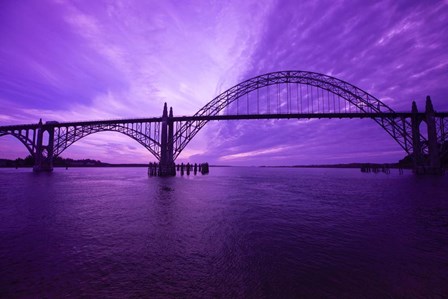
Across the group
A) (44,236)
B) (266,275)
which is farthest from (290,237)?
(44,236)

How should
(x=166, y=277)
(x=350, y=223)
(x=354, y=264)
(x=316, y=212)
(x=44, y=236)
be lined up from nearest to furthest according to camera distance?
(x=166, y=277), (x=354, y=264), (x=44, y=236), (x=350, y=223), (x=316, y=212)

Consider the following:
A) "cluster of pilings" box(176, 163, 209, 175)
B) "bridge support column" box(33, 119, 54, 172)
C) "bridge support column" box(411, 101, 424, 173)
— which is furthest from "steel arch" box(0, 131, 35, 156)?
"bridge support column" box(411, 101, 424, 173)

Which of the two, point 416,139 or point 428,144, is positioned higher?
point 416,139

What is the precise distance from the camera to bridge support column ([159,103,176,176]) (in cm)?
3853

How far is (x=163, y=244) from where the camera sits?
664cm

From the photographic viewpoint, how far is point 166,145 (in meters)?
38.8

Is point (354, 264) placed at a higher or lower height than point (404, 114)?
lower

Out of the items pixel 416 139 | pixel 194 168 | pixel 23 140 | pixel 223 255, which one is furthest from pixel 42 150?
pixel 416 139

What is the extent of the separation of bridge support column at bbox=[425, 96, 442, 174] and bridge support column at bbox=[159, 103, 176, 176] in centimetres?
4432

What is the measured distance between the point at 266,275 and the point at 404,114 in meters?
47.5

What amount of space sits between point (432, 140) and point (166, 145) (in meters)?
45.4

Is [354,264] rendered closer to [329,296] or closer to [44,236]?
[329,296]

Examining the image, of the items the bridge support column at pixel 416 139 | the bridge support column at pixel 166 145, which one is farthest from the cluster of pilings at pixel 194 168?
the bridge support column at pixel 416 139

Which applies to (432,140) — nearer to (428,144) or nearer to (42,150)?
(428,144)
